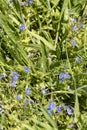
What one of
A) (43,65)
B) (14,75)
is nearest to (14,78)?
(14,75)

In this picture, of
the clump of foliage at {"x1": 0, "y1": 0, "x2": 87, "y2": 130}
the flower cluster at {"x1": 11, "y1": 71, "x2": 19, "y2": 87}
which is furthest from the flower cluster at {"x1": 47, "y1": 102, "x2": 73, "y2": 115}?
the flower cluster at {"x1": 11, "y1": 71, "x2": 19, "y2": 87}

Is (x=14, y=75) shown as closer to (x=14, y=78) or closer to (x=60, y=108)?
(x=14, y=78)

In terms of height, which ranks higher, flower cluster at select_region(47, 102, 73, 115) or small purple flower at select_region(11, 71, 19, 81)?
small purple flower at select_region(11, 71, 19, 81)

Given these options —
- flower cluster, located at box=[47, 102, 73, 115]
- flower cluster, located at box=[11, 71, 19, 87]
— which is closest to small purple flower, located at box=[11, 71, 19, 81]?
flower cluster, located at box=[11, 71, 19, 87]

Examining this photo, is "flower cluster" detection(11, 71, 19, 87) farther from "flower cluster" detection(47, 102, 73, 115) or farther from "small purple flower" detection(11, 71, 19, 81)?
"flower cluster" detection(47, 102, 73, 115)

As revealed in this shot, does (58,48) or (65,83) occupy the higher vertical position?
(58,48)

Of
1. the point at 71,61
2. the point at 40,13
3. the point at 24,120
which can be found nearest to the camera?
the point at 24,120

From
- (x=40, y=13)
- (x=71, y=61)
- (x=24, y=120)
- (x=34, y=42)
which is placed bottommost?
(x=24, y=120)

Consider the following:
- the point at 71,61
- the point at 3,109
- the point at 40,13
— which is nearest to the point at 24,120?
the point at 3,109

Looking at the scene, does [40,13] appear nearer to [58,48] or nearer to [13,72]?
[58,48]
